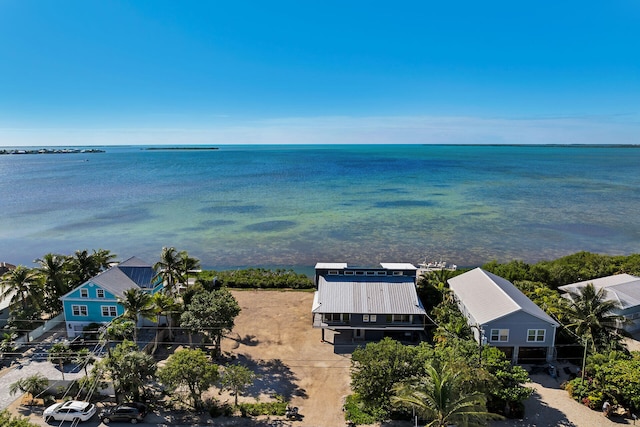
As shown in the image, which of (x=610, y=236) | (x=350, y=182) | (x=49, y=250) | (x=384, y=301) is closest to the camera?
(x=384, y=301)

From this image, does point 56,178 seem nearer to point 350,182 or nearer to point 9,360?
point 350,182

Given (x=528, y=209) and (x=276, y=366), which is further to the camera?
(x=528, y=209)

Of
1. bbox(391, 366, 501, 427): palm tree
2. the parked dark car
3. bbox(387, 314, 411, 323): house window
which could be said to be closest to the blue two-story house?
the parked dark car

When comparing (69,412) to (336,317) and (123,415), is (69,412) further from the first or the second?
(336,317)

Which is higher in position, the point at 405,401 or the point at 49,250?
the point at 405,401

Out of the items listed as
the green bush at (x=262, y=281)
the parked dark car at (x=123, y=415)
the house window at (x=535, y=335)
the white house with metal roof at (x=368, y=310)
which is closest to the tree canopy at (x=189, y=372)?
the parked dark car at (x=123, y=415)

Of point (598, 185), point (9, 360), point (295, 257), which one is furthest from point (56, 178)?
point (598, 185)

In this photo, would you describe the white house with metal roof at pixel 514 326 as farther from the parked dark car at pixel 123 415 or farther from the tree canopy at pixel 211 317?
the parked dark car at pixel 123 415

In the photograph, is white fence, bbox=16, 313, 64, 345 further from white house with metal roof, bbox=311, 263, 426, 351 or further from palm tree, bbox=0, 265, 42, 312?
white house with metal roof, bbox=311, 263, 426, 351
